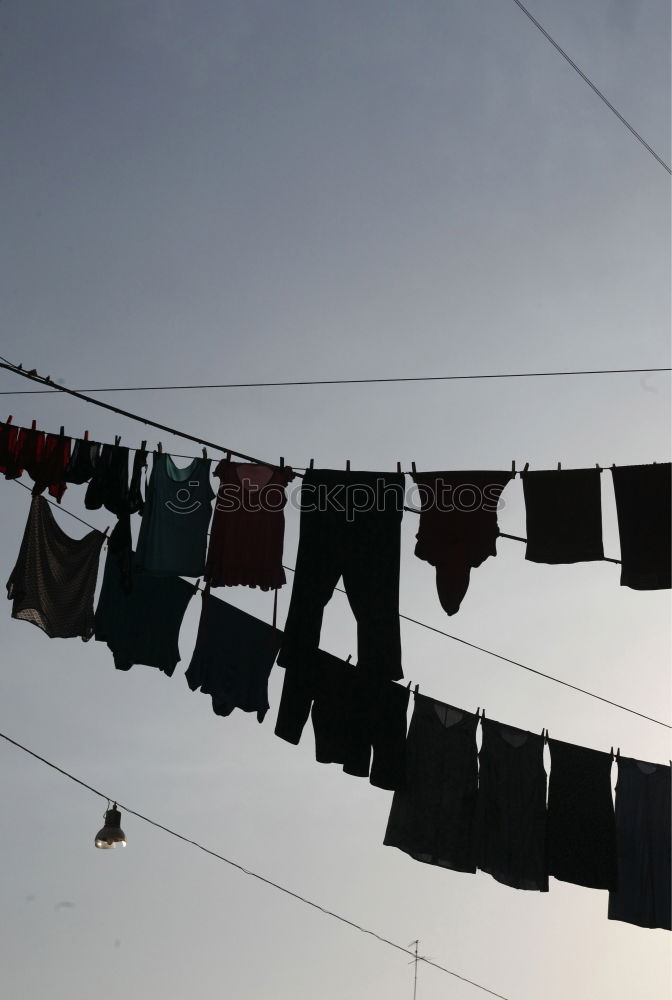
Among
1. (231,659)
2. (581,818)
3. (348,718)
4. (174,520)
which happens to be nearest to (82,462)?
(174,520)

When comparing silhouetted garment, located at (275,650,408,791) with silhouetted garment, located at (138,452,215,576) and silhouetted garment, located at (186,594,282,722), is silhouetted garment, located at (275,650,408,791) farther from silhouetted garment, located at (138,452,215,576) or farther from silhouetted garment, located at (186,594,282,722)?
silhouetted garment, located at (138,452,215,576)

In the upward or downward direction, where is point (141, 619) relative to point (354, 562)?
downward

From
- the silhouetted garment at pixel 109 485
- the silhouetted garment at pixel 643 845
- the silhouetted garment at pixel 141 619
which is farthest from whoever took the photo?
the silhouetted garment at pixel 141 619

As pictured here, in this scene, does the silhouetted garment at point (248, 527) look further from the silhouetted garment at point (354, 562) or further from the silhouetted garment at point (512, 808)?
the silhouetted garment at point (512, 808)

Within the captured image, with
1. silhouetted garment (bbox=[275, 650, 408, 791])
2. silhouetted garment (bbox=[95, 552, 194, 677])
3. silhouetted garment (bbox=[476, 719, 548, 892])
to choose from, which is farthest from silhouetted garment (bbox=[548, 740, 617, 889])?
silhouetted garment (bbox=[95, 552, 194, 677])

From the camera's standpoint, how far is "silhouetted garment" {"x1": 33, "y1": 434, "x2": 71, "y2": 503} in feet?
28.8

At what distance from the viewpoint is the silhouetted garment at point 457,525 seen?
8508 millimetres

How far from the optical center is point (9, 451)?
8.75 meters

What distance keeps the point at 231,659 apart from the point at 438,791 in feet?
6.96

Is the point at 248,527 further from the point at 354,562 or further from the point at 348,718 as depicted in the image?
the point at 348,718

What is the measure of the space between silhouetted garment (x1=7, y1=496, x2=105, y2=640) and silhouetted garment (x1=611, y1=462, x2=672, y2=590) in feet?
14.9

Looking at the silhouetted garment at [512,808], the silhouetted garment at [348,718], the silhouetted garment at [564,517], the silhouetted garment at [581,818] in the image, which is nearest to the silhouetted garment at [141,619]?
the silhouetted garment at [348,718]

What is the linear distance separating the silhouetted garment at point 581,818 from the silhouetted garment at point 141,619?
346 centimetres

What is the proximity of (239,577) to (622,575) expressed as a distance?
2946 millimetres
